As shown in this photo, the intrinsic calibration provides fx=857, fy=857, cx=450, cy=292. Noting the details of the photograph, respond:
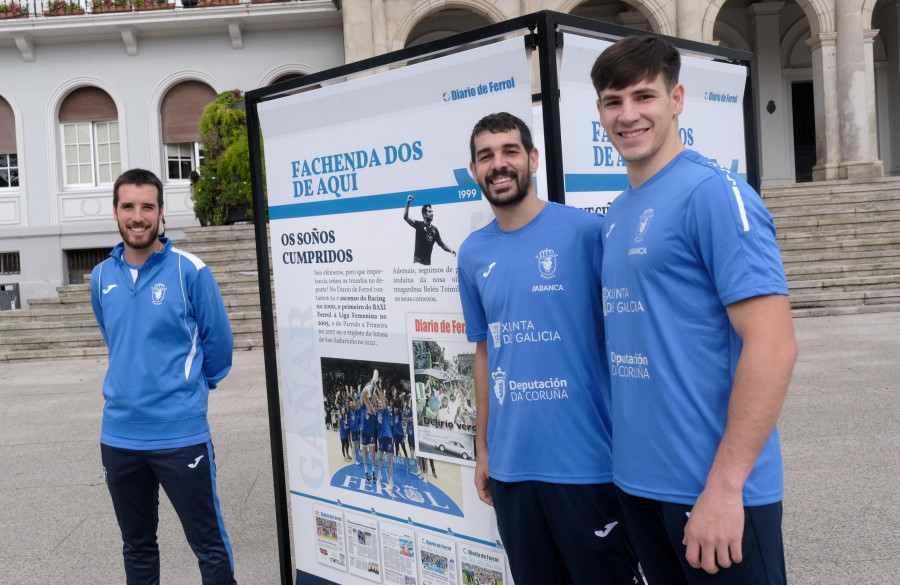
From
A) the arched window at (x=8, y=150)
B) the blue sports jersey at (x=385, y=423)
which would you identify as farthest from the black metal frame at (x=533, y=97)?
the arched window at (x=8, y=150)

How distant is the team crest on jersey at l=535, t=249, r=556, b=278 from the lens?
246 centimetres

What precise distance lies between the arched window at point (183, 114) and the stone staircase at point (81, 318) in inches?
287

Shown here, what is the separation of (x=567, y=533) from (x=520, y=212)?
3.08ft

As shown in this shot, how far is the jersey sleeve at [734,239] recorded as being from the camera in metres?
1.82

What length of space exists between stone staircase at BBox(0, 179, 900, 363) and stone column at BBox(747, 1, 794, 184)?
19.5 ft

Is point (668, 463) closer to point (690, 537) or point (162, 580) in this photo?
point (690, 537)

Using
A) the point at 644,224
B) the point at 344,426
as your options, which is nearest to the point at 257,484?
the point at 344,426

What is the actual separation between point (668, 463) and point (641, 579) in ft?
2.58

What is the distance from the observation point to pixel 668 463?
6.50 ft

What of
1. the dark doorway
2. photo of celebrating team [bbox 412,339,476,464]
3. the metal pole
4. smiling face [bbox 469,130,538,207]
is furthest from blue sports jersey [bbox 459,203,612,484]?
the dark doorway

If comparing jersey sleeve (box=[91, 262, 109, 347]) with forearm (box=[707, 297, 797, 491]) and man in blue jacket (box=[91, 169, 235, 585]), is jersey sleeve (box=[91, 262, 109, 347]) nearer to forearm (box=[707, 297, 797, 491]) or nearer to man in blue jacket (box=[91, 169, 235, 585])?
man in blue jacket (box=[91, 169, 235, 585])

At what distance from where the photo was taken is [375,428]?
3408 millimetres

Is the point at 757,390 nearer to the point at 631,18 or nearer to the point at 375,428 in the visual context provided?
the point at 375,428

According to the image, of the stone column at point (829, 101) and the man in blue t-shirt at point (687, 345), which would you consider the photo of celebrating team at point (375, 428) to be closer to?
the man in blue t-shirt at point (687, 345)
